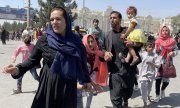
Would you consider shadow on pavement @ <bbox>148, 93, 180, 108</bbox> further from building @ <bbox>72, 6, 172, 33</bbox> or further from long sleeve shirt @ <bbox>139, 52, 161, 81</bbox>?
building @ <bbox>72, 6, 172, 33</bbox>

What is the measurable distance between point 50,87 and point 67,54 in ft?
1.29

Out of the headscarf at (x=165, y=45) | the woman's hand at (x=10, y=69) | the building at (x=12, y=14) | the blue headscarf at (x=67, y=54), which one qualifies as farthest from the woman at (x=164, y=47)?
the building at (x=12, y=14)

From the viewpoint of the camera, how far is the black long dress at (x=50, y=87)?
3.89 m

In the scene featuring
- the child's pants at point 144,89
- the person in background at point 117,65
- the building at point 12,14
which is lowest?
the child's pants at point 144,89

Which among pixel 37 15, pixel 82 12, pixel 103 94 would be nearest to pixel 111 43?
pixel 103 94

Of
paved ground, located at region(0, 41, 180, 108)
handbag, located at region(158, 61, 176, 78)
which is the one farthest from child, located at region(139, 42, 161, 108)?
paved ground, located at region(0, 41, 180, 108)

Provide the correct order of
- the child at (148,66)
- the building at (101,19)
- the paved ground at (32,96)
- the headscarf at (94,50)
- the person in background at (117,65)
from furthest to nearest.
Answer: the building at (101,19), the paved ground at (32,96), the child at (148,66), the headscarf at (94,50), the person in background at (117,65)

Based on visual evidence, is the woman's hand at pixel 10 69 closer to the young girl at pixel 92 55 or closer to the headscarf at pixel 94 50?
the headscarf at pixel 94 50

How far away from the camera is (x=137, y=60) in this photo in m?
5.80

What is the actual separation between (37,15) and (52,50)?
5831cm

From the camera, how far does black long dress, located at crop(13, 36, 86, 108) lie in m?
3.89

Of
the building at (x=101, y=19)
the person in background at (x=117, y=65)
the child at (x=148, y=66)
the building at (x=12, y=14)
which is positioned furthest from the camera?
the building at (x=101, y=19)

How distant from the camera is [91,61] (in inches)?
272

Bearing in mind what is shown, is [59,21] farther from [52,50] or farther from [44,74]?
[44,74]
